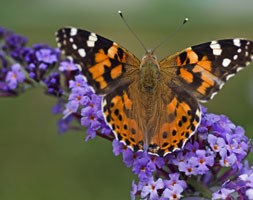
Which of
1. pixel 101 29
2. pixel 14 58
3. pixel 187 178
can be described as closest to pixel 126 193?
pixel 14 58

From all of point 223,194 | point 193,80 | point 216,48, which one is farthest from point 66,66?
point 223,194

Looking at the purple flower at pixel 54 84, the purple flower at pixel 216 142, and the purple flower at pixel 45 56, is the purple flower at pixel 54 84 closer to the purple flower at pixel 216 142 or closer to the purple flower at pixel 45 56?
the purple flower at pixel 45 56

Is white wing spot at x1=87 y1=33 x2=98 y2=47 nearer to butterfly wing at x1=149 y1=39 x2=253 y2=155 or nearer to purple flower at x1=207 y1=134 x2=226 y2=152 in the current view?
butterfly wing at x1=149 y1=39 x2=253 y2=155

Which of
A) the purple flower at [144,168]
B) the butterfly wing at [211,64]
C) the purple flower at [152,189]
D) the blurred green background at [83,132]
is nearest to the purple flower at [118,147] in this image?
the purple flower at [144,168]

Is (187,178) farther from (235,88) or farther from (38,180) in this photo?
(235,88)

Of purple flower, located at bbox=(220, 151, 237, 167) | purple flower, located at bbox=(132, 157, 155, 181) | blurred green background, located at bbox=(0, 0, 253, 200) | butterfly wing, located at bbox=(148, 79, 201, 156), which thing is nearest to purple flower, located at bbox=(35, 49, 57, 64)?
butterfly wing, located at bbox=(148, 79, 201, 156)

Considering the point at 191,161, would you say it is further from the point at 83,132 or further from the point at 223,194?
the point at 83,132
